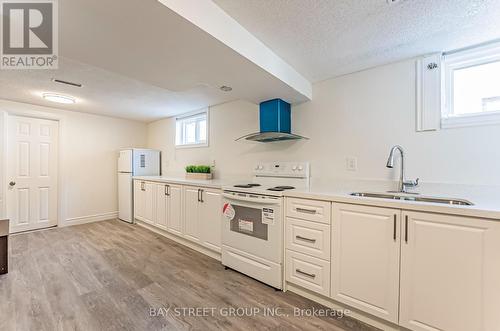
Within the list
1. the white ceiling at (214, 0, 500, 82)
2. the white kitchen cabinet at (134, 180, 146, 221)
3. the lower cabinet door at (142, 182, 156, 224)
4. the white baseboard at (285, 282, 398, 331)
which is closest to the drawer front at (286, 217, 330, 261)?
the white baseboard at (285, 282, 398, 331)

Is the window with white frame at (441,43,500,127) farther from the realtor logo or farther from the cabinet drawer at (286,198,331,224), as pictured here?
the realtor logo

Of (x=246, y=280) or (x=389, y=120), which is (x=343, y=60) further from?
(x=246, y=280)

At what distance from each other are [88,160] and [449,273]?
5359 mm

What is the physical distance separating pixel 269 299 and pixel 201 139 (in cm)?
290

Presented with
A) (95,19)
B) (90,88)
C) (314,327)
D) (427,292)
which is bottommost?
Answer: (314,327)

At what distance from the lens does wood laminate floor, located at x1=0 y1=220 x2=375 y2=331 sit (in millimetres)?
1607

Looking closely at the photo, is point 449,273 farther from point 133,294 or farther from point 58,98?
point 58,98

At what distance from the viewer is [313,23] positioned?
61.5 inches

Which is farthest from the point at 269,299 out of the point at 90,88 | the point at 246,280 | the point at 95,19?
the point at 90,88

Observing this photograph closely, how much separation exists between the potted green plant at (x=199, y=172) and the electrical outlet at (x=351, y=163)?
2.06 metres

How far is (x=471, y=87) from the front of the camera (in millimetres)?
1848

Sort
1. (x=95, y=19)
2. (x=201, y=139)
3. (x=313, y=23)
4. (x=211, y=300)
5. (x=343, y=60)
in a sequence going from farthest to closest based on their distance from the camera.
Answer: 1. (x=201, y=139)
2. (x=343, y=60)
3. (x=211, y=300)
4. (x=313, y=23)
5. (x=95, y=19)

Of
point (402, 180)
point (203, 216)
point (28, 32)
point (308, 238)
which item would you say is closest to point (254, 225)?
point (308, 238)

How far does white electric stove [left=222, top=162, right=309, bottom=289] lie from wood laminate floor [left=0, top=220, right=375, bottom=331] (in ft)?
0.53
